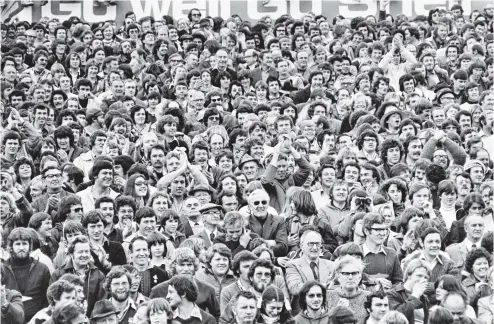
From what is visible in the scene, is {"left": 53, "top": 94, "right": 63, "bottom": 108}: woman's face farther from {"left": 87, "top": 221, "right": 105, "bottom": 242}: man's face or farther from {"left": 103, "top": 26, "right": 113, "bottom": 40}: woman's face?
{"left": 87, "top": 221, "right": 105, "bottom": 242}: man's face

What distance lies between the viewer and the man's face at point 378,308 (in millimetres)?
9609

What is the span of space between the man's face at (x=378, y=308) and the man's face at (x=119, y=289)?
6.47ft

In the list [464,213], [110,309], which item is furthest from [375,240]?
[110,309]

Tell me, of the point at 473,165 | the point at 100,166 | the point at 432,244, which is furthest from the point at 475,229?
the point at 100,166

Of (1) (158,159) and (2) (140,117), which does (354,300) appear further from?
(2) (140,117)

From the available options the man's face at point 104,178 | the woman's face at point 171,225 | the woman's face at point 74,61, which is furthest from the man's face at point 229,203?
the woman's face at point 74,61

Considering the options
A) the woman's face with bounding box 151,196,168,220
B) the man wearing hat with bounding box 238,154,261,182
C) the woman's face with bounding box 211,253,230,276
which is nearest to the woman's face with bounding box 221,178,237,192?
the woman's face with bounding box 151,196,168,220

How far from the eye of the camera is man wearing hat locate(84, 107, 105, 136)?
15.7 meters

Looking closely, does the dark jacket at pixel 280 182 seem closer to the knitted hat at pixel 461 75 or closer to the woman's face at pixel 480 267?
the woman's face at pixel 480 267

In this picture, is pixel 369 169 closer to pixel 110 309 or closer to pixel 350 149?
pixel 350 149

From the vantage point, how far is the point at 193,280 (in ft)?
32.4

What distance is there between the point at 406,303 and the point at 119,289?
2.33 m

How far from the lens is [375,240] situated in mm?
10852

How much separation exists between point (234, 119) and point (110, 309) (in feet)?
20.4
